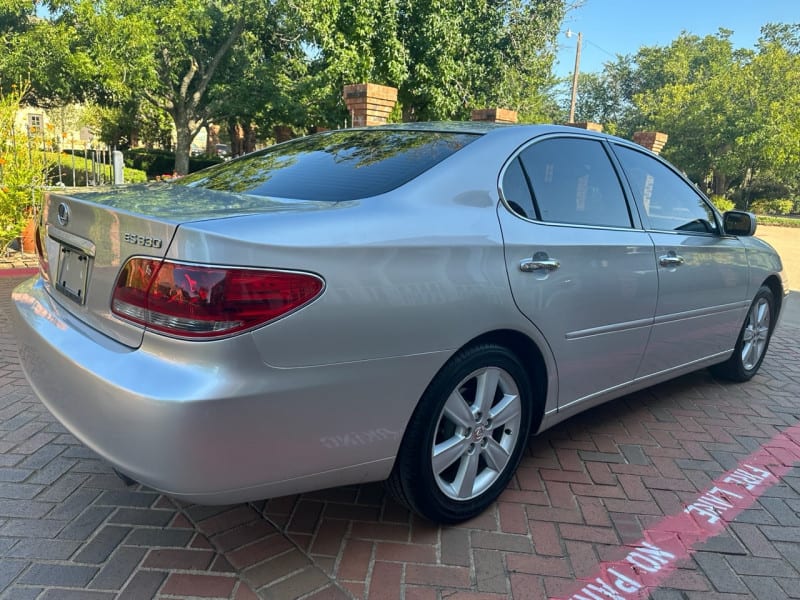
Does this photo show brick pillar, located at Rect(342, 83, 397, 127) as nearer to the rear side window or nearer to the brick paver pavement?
the rear side window

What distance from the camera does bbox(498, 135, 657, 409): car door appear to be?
2443 mm

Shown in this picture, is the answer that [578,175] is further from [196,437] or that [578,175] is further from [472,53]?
[472,53]

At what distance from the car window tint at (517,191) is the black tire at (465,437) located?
597 mm

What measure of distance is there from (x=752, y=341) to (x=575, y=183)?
98.9 inches

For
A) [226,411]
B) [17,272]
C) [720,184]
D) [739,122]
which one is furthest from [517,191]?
[720,184]

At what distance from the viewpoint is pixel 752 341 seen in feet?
14.6

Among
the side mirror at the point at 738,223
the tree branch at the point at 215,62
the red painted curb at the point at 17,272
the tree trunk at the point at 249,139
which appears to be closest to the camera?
the side mirror at the point at 738,223

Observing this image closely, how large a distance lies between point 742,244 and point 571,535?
2.58m

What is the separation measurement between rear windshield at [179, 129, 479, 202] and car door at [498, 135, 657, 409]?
1.26 feet

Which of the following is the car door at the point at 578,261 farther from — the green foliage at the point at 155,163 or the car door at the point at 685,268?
the green foliage at the point at 155,163

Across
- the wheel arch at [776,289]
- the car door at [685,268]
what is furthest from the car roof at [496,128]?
the wheel arch at [776,289]

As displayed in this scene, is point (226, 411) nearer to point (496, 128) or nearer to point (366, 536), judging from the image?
point (366, 536)

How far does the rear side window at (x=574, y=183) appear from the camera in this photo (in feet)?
8.74

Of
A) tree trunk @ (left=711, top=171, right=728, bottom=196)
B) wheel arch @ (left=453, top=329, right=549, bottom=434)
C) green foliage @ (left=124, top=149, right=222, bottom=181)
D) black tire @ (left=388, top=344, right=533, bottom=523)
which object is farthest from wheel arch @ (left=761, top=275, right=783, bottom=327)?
tree trunk @ (left=711, top=171, right=728, bottom=196)
